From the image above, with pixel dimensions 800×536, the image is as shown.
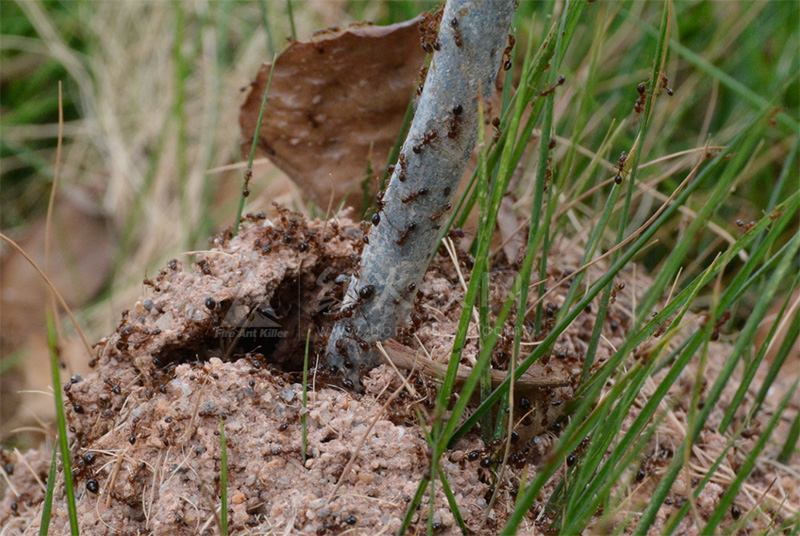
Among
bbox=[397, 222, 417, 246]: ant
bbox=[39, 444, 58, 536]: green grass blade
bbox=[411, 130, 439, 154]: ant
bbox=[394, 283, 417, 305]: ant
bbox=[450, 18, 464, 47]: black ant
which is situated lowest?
bbox=[39, 444, 58, 536]: green grass blade

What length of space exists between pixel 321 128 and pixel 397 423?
41.3 inches

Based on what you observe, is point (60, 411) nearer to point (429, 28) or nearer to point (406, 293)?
point (406, 293)

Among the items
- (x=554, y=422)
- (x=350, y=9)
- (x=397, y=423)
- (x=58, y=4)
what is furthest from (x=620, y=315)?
(x=58, y=4)

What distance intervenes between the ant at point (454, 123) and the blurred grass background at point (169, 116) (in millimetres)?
1534

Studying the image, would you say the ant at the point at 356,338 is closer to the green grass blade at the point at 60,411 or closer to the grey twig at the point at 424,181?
the grey twig at the point at 424,181

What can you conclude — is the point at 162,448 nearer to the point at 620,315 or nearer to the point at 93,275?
the point at 620,315

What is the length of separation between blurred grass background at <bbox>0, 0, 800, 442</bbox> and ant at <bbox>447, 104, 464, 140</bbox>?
153 cm

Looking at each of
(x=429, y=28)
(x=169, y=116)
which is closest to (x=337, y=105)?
(x=429, y=28)

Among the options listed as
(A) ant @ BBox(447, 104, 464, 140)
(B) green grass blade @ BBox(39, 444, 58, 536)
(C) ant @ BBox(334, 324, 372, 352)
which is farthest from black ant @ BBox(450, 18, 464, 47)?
(B) green grass blade @ BBox(39, 444, 58, 536)

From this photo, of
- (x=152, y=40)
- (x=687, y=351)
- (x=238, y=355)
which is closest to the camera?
(x=687, y=351)

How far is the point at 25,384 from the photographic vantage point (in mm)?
3350

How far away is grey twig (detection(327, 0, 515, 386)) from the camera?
3.76 feet

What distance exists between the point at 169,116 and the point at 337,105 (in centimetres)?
215

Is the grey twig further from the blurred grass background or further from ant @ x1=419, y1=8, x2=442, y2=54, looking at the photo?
the blurred grass background
